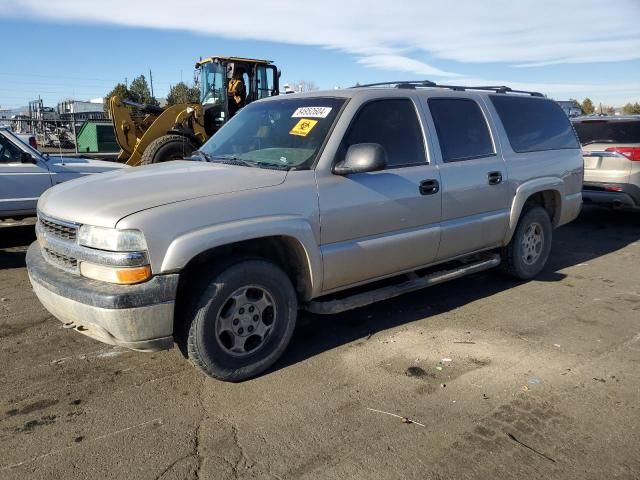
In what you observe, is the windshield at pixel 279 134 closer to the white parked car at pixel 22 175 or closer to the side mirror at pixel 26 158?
the white parked car at pixel 22 175

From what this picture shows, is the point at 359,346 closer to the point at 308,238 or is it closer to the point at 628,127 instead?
the point at 308,238

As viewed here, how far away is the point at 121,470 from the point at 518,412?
2.26 m

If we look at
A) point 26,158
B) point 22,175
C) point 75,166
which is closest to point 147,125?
point 75,166

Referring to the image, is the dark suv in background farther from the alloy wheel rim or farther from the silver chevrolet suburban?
the alloy wheel rim

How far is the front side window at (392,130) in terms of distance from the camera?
4.21 meters

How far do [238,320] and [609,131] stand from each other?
299 inches

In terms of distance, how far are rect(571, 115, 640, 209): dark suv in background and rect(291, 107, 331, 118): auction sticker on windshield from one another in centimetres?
611

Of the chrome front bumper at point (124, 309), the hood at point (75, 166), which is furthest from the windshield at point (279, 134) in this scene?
the hood at point (75, 166)

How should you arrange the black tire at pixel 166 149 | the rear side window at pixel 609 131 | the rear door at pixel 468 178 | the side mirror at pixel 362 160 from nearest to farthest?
the side mirror at pixel 362 160, the rear door at pixel 468 178, the rear side window at pixel 609 131, the black tire at pixel 166 149

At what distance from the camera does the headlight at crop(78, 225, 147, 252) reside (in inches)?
123

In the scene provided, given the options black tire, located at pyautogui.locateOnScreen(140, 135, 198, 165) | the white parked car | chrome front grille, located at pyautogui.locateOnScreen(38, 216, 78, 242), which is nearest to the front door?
chrome front grille, located at pyautogui.locateOnScreen(38, 216, 78, 242)

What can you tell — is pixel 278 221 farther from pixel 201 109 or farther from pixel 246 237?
pixel 201 109

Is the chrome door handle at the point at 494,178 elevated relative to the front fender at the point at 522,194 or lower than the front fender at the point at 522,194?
elevated

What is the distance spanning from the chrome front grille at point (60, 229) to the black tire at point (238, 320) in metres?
0.85
